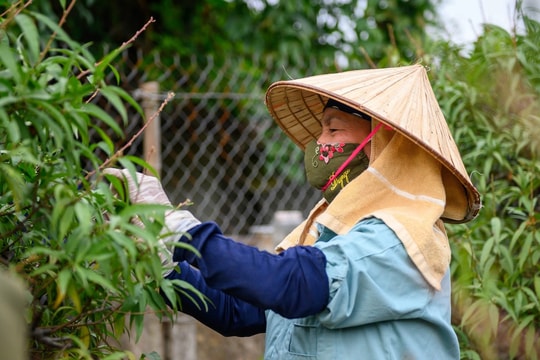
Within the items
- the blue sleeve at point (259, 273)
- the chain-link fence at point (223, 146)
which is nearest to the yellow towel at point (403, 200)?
the blue sleeve at point (259, 273)

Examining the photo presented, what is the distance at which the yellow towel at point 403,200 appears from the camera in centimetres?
213

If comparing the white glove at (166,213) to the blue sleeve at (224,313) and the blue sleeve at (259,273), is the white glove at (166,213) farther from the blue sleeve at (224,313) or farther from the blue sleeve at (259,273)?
the blue sleeve at (224,313)

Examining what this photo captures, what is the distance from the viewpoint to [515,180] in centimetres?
325

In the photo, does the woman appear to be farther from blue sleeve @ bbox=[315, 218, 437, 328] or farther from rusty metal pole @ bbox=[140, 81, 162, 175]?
rusty metal pole @ bbox=[140, 81, 162, 175]

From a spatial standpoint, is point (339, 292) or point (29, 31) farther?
point (339, 292)

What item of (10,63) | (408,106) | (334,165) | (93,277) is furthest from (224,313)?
(10,63)

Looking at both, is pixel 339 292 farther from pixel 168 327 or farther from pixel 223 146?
pixel 223 146

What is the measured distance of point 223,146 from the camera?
4.59 m

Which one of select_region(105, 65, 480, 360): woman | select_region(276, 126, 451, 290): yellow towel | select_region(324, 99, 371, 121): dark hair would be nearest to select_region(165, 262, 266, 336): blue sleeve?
select_region(105, 65, 480, 360): woman

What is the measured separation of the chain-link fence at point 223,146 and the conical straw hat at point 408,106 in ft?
6.36

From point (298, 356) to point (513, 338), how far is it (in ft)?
3.53

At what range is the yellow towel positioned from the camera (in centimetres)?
213

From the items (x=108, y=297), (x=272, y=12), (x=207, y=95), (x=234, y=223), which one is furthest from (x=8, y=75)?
(x=272, y=12)

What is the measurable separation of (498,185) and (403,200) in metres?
1.20
